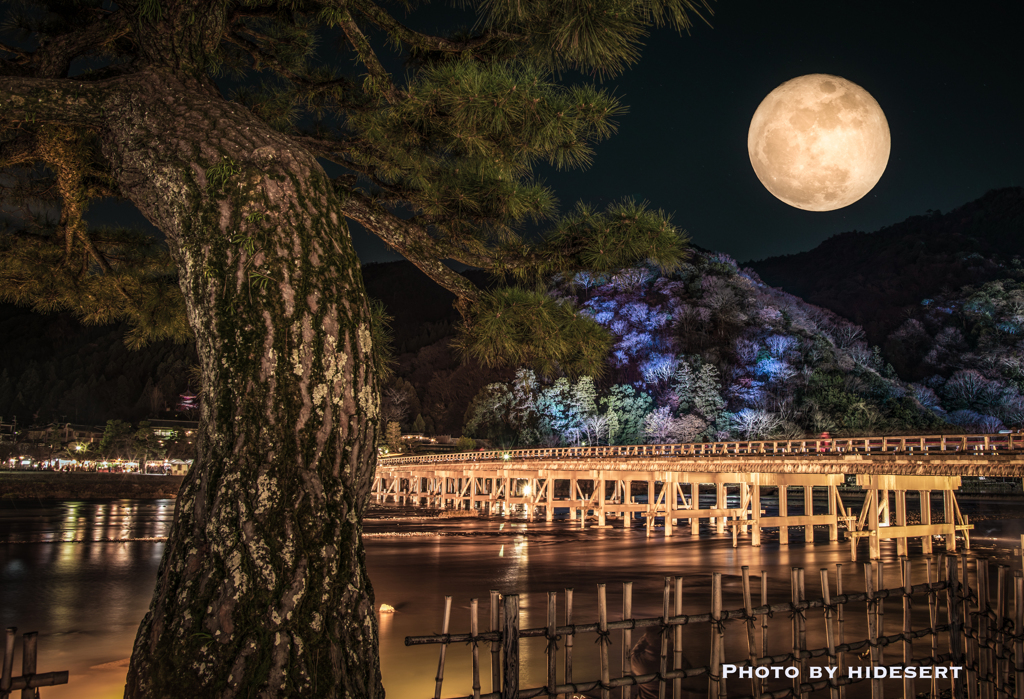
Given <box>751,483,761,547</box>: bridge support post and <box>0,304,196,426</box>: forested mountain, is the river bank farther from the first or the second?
<box>0,304,196,426</box>: forested mountain

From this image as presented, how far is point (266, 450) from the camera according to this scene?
210 cm

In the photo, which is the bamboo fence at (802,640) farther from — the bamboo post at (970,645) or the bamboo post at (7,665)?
the bamboo post at (7,665)

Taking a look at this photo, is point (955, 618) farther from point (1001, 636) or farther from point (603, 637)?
point (603, 637)

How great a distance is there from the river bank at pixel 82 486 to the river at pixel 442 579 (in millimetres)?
21513

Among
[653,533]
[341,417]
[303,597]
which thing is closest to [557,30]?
[341,417]

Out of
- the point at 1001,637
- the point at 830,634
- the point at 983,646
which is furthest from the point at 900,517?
the point at 830,634

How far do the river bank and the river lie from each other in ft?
70.6

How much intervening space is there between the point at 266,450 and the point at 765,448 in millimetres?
28317

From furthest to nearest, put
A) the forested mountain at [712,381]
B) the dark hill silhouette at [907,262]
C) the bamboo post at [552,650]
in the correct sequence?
the dark hill silhouette at [907,262] → the forested mountain at [712,381] → the bamboo post at [552,650]

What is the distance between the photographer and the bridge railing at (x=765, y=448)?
606 inches

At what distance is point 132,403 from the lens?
339ft

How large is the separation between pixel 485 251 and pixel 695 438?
4151 cm

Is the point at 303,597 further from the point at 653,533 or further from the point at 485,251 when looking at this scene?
the point at 653,533

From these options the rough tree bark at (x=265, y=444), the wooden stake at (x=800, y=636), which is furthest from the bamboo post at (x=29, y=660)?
the wooden stake at (x=800, y=636)
